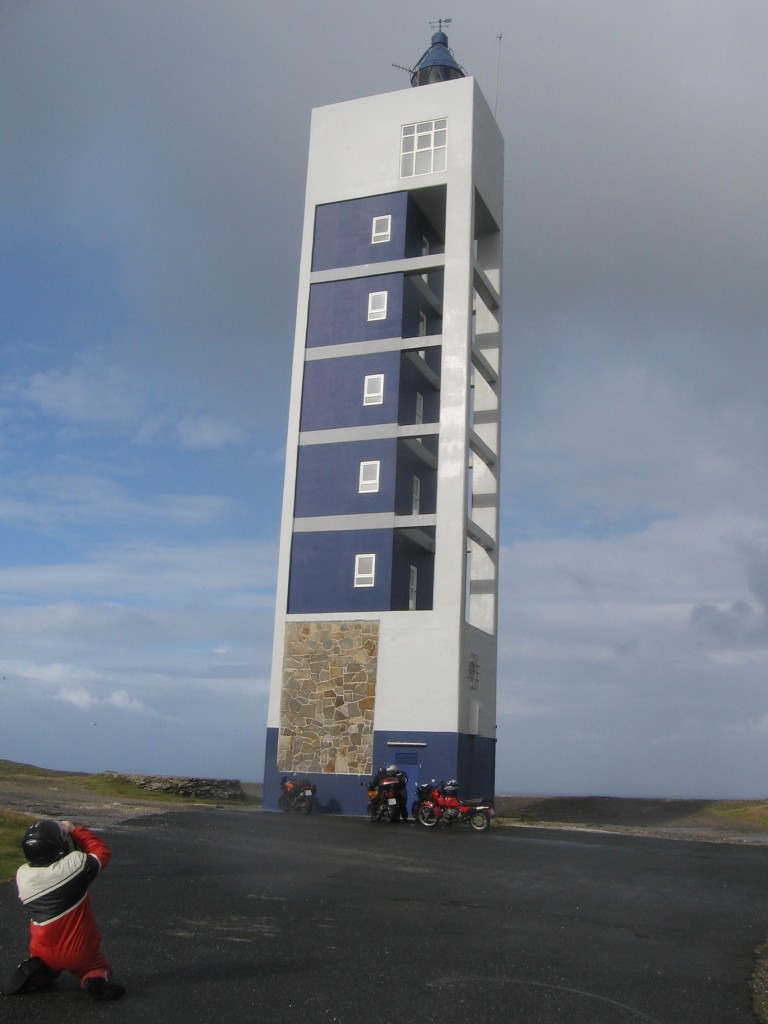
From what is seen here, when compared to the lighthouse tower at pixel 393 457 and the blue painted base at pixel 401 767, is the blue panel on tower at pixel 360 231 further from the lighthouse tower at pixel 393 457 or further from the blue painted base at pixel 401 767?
the blue painted base at pixel 401 767

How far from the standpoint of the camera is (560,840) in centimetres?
2783

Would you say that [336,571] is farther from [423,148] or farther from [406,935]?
[406,935]

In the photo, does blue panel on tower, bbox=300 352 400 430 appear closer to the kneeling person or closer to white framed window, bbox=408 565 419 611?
white framed window, bbox=408 565 419 611

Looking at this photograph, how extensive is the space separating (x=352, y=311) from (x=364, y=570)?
12.3m

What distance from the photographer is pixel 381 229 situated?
4588cm

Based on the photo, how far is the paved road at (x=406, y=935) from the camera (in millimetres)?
9570

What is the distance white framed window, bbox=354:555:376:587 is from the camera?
41.3 meters

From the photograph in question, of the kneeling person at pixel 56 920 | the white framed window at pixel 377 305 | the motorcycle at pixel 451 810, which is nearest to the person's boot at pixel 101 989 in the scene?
the kneeling person at pixel 56 920

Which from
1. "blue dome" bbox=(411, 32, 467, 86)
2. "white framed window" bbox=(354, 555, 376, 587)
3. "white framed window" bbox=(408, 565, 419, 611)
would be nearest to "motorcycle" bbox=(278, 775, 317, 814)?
"white framed window" bbox=(354, 555, 376, 587)

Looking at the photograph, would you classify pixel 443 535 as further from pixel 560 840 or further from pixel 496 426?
pixel 560 840

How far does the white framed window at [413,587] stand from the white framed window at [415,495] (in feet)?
8.56

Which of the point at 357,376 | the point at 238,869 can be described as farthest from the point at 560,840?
the point at 357,376

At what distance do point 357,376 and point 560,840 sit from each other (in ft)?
76.5

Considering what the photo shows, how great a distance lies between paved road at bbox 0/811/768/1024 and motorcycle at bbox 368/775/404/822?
9.75 metres
